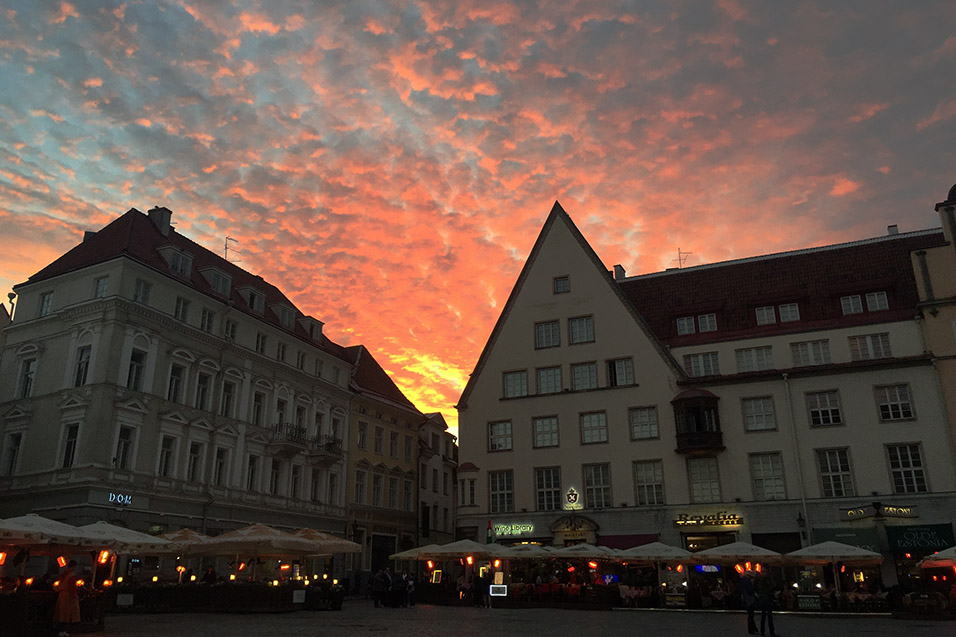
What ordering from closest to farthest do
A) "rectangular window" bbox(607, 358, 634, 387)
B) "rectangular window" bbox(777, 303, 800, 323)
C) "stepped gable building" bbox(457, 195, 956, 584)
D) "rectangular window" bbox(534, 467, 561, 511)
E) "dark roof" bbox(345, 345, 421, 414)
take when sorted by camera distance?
"stepped gable building" bbox(457, 195, 956, 584) → "rectangular window" bbox(777, 303, 800, 323) → "rectangular window" bbox(534, 467, 561, 511) → "rectangular window" bbox(607, 358, 634, 387) → "dark roof" bbox(345, 345, 421, 414)

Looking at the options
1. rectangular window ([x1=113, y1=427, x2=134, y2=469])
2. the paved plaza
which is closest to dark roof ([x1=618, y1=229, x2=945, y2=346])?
the paved plaza

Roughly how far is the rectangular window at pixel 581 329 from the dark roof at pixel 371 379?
17343mm

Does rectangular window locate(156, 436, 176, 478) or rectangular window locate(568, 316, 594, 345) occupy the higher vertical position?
rectangular window locate(568, 316, 594, 345)

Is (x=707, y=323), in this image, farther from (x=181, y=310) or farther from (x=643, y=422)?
(x=181, y=310)

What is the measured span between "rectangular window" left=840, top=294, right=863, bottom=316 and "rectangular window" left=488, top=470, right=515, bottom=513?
2145 centimetres

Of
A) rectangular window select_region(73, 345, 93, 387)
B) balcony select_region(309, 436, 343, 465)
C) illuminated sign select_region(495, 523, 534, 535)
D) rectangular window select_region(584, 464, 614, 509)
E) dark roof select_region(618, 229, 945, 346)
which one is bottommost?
illuminated sign select_region(495, 523, 534, 535)

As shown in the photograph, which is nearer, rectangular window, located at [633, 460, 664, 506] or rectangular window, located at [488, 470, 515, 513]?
rectangular window, located at [633, 460, 664, 506]

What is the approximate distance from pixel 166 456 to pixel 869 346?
37.6 meters

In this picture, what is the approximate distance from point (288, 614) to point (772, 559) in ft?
64.3

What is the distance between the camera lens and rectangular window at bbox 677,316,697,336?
46250 mm

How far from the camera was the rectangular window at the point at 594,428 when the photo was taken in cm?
4503

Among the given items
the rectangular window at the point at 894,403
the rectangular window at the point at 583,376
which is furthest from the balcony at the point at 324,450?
the rectangular window at the point at 894,403

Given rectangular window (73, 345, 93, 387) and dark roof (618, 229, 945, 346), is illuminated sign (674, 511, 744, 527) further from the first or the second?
rectangular window (73, 345, 93, 387)

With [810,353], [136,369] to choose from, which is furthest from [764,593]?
[136,369]
